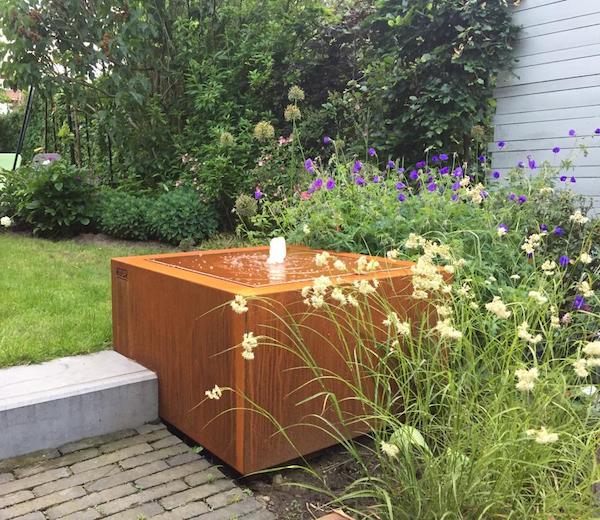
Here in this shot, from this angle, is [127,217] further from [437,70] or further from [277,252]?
[277,252]

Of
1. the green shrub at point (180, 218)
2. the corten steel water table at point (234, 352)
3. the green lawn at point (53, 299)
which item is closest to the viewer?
the corten steel water table at point (234, 352)

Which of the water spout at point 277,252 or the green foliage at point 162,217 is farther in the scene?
the green foliage at point 162,217

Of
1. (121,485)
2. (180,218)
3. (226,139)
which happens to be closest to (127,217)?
(180,218)

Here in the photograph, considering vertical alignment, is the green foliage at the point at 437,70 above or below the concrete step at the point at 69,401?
above

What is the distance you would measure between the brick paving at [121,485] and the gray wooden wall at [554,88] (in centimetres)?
380

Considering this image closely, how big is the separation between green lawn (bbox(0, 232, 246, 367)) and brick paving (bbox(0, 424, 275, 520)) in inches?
22.9

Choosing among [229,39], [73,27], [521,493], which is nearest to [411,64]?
[229,39]

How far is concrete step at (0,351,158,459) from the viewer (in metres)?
1.97

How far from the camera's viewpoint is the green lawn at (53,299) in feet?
8.30

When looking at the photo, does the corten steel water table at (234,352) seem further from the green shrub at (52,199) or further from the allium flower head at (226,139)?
the green shrub at (52,199)

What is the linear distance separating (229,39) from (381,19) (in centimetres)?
240

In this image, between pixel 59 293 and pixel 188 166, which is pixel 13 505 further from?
pixel 188 166

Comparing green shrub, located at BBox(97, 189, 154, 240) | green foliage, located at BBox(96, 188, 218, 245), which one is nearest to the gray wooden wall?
green foliage, located at BBox(96, 188, 218, 245)

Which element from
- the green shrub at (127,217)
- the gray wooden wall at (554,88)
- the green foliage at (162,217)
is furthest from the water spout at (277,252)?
the green shrub at (127,217)
